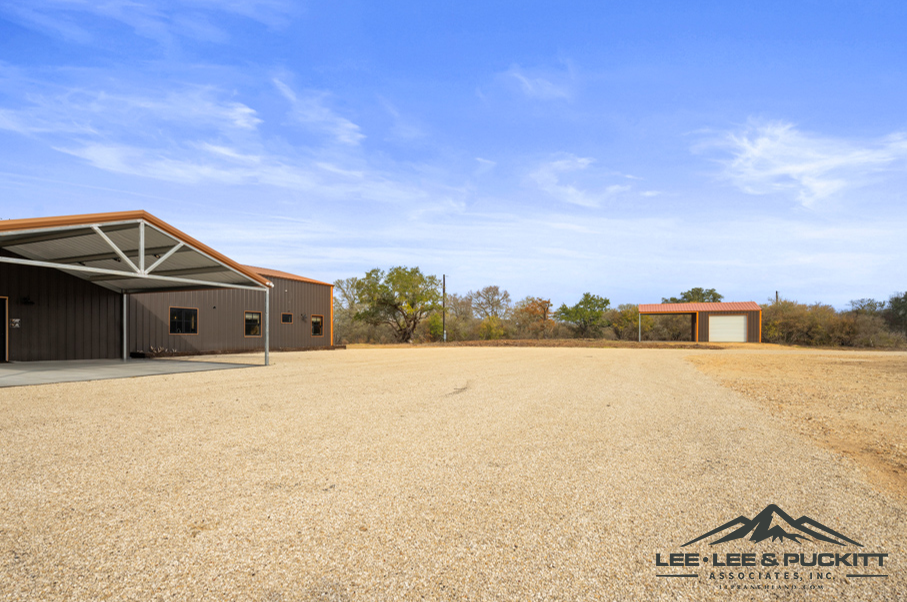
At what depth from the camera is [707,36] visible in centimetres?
1165

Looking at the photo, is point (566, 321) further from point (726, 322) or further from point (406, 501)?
point (406, 501)

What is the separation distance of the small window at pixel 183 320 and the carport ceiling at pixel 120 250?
6.44 feet

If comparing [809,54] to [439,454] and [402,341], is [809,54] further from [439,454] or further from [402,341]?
[402,341]

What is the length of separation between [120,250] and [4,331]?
5.61 m

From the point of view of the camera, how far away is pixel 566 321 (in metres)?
36.8

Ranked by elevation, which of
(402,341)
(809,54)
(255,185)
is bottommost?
(402,341)

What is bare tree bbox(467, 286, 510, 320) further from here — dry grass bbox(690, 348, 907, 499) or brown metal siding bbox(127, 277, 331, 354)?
dry grass bbox(690, 348, 907, 499)

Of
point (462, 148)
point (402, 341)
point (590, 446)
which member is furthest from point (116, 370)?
point (402, 341)

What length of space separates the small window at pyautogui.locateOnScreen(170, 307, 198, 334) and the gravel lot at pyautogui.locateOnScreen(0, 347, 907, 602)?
11.6 m

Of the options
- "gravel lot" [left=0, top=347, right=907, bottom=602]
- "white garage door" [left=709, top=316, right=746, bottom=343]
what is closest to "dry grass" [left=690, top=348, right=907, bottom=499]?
"gravel lot" [left=0, top=347, right=907, bottom=602]

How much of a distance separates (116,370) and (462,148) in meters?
14.6

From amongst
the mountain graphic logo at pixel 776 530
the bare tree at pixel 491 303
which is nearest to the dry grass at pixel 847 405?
the mountain graphic logo at pixel 776 530

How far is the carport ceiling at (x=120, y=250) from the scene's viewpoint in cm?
925

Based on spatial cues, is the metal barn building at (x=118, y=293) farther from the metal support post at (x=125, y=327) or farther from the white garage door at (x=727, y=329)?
the white garage door at (x=727, y=329)
